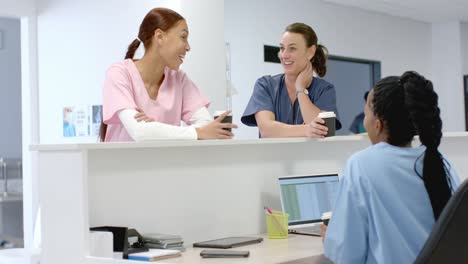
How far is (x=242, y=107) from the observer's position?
685cm

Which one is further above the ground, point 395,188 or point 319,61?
point 319,61

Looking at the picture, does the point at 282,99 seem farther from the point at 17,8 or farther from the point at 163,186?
the point at 17,8

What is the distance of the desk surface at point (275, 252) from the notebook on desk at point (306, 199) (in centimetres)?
13

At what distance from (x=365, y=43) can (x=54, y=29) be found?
13.2 ft

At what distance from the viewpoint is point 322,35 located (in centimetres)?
771

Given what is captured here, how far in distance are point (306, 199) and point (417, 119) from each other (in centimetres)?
109

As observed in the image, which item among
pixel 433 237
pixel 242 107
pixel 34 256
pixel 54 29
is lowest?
pixel 34 256

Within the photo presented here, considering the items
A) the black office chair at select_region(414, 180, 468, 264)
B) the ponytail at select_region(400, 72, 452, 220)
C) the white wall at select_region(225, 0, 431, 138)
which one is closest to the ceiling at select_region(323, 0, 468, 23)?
the white wall at select_region(225, 0, 431, 138)

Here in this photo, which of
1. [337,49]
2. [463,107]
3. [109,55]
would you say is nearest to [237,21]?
[337,49]

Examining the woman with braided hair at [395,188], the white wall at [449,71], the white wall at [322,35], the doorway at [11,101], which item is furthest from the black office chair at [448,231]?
the white wall at [449,71]

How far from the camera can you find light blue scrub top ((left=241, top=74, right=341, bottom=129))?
10.5 ft

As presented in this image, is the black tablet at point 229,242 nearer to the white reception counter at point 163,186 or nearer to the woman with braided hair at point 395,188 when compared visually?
the white reception counter at point 163,186

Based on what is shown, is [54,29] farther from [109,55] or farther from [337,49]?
[337,49]

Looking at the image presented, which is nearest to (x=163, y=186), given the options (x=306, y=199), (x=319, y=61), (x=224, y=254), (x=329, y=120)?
(x=224, y=254)
